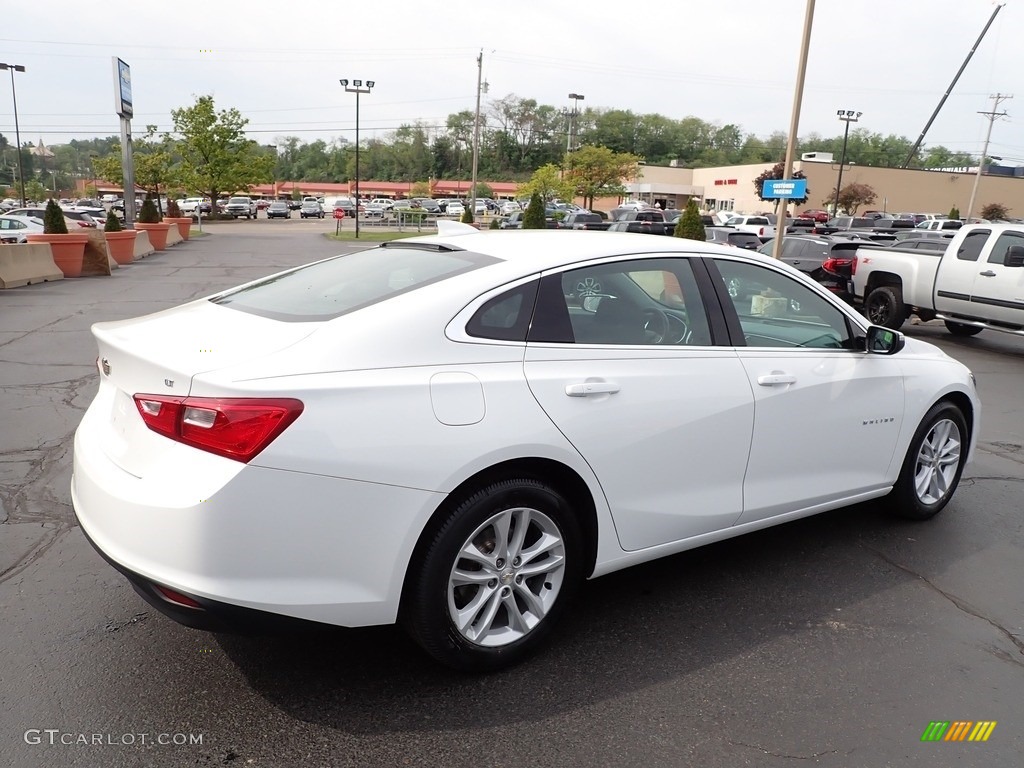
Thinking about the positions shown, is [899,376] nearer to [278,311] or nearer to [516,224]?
[278,311]

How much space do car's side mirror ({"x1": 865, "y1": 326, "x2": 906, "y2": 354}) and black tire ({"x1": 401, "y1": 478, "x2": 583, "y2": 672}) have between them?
6.81 feet

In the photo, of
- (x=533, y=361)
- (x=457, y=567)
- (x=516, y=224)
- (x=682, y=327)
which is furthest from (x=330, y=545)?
(x=516, y=224)

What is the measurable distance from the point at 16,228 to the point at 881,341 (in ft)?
92.1

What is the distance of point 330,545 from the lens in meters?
2.59

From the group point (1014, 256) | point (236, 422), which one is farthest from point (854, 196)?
point (236, 422)

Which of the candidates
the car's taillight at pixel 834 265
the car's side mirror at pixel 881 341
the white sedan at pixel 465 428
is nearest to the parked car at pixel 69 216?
the car's taillight at pixel 834 265

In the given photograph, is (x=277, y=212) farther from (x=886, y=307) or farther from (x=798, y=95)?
(x=886, y=307)

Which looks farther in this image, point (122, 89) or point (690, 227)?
point (122, 89)

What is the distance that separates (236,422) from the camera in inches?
98.7

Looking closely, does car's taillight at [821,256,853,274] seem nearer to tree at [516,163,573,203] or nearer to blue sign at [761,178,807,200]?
blue sign at [761,178,807,200]

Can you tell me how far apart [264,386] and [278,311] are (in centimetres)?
74

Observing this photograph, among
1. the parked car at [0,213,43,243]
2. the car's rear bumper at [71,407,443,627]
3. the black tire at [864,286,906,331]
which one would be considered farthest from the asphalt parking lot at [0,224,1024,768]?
the parked car at [0,213,43,243]

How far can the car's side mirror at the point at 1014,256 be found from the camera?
35.7 ft

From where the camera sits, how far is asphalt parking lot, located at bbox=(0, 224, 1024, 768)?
2660 mm
